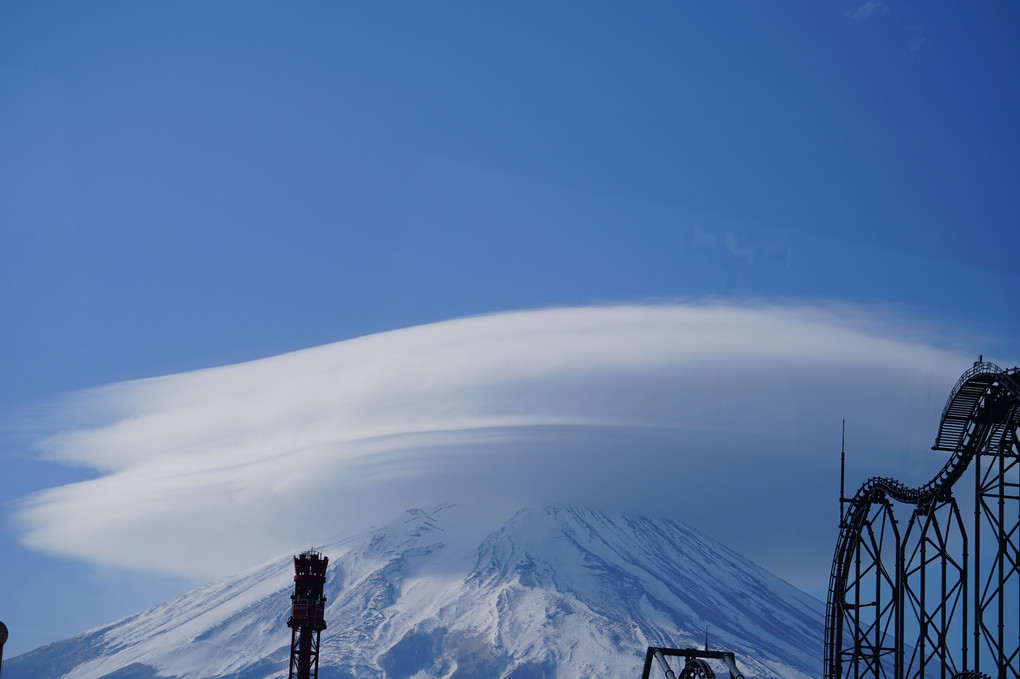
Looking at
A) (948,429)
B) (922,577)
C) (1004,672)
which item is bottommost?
(1004,672)

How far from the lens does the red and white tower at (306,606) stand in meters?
65.2

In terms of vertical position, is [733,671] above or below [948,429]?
below

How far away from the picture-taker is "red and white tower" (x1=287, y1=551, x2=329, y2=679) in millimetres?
65250

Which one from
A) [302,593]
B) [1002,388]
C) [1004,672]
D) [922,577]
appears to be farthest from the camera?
[302,593]

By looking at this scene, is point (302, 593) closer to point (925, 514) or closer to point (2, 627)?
point (2, 627)

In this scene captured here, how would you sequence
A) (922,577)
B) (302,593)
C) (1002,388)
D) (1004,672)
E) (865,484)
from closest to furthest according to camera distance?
(1004,672) < (1002,388) < (922,577) < (865,484) < (302,593)

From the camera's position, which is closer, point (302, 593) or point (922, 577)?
point (922, 577)

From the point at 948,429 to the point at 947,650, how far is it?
8.21 metres

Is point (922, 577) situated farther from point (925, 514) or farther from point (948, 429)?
point (948, 429)

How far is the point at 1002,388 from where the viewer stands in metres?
46.7

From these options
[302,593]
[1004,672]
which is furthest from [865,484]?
[302,593]

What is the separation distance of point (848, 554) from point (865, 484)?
A: 366 cm

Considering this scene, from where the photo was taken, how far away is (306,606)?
6600 cm

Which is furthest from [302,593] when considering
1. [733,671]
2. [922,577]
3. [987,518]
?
[987,518]
